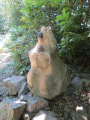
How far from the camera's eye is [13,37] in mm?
7488

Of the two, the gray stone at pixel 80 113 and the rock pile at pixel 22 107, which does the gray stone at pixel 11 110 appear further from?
the gray stone at pixel 80 113

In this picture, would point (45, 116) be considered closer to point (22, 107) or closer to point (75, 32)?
point (22, 107)

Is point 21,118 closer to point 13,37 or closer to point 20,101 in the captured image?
point 20,101

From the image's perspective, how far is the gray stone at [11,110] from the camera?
2.07m

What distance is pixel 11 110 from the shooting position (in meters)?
2.07

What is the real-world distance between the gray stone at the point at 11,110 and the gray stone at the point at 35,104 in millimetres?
113

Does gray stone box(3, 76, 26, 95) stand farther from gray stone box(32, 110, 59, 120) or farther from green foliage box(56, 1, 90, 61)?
green foliage box(56, 1, 90, 61)

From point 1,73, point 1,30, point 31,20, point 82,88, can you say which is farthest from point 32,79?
point 1,30

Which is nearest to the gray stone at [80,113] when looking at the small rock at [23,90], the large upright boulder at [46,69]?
the large upright boulder at [46,69]

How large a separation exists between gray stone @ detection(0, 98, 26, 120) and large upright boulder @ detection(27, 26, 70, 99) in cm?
42

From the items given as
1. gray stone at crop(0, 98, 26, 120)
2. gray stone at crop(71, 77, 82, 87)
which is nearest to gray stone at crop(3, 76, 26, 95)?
gray stone at crop(0, 98, 26, 120)

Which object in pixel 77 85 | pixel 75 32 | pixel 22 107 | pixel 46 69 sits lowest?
pixel 22 107

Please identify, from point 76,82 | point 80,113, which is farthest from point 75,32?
point 80,113

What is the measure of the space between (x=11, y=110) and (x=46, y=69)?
97 cm
